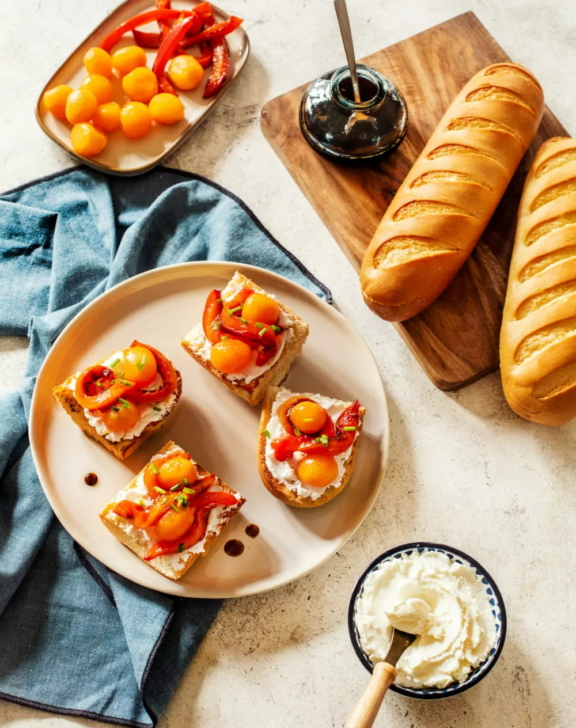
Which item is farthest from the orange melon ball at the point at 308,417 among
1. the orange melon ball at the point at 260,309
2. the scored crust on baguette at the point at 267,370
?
the orange melon ball at the point at 260,309

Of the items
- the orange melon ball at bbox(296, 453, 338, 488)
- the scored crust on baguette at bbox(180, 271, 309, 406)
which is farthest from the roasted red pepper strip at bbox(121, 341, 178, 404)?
the orange melon ball at bbox(296, 453, 338, 488)

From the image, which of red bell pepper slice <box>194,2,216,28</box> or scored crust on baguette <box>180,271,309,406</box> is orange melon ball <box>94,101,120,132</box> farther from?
scored crust on baguette <box>180,271,309,406</box>

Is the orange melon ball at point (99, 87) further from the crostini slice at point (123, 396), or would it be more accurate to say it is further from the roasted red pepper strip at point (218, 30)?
the crostini slice at point (123, 396)

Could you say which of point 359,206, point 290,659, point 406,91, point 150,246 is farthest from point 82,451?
point 406,91

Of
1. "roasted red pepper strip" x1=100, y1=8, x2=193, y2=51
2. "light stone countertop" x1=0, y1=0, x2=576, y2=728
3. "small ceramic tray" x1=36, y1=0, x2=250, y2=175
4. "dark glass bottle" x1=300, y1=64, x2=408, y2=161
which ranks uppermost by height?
"roasted red pepper strip" x1=100, y1=8, x2=193, y2=51

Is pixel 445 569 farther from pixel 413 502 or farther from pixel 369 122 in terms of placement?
pixel 369 122

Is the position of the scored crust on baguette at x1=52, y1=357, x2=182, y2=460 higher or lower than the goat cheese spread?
higher

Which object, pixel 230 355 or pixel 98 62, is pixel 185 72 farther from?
pixel 230 355
